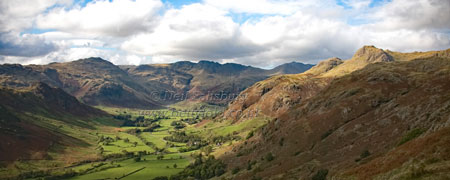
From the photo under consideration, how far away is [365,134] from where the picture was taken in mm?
86188

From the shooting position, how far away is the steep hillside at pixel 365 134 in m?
45.5

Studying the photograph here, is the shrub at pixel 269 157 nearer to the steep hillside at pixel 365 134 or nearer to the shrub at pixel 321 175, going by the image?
the steep hillside at pixel 365 134

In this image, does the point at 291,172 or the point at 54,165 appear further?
the point at 54,165

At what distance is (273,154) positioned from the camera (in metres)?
118

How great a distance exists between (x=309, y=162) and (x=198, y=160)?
322 ft

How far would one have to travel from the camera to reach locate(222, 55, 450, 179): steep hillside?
149ft

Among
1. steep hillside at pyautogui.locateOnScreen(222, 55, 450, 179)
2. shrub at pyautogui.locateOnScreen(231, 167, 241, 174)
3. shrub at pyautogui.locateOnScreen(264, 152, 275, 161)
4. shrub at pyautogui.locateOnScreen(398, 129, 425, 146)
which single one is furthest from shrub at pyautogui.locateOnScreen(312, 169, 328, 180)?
shrub at pyautogui.locateOnScreen(231, 167, 241, 174)

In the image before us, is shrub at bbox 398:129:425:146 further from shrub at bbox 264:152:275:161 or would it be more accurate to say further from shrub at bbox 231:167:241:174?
shrub at bbox 231:167:241:174

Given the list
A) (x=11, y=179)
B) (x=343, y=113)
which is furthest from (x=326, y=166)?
(x=11, y=179)

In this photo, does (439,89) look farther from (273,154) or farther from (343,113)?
(273,154)

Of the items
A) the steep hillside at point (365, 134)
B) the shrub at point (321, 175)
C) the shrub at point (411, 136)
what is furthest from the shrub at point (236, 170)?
the shrub at point (411, 136)

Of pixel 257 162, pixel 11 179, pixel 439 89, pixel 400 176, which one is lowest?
pixel 11 179

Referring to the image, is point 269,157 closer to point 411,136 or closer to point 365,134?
point 365,134

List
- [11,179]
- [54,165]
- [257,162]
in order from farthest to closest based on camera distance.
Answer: [54,165] → [11,179] → [257,162]
